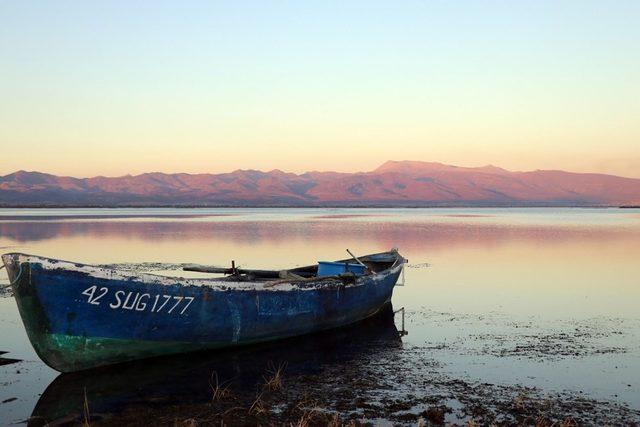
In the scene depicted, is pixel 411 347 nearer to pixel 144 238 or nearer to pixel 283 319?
pixel 283 319

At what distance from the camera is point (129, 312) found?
10.6 meters

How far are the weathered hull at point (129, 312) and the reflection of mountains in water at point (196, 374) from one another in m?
0.28

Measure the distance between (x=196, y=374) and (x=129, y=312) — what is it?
166cm

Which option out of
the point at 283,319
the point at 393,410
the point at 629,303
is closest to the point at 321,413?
the point at 393,410

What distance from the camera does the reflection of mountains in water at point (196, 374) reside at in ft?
30.1

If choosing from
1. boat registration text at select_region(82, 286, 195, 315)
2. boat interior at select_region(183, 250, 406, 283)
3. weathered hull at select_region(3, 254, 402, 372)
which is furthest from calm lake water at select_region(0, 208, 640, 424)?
boat interior at select_region(183, 250, 406, 283)

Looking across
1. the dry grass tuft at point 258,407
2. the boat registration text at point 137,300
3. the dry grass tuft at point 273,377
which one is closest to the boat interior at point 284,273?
the dry grass tuft at point 273,377

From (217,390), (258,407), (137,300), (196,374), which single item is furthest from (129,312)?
(258,407)

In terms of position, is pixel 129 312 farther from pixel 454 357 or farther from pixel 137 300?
pixel 454 357

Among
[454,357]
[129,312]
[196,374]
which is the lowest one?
[196,374]

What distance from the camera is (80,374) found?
10672mm

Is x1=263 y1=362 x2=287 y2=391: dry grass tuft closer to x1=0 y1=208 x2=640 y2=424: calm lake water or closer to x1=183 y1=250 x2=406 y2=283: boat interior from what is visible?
x1=0 y1=208 x2=640 y2=424: calm lake water

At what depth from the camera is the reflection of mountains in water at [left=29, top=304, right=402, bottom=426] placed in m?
9.17

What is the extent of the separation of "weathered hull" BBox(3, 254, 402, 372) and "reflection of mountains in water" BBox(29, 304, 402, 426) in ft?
0.91
